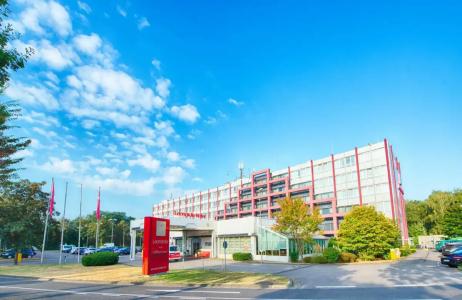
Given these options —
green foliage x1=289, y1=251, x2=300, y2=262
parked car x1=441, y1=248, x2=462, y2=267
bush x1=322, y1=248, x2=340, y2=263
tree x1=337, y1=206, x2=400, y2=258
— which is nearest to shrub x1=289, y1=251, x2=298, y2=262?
green foliage x1=289, y1=251, x2=300, y2=262

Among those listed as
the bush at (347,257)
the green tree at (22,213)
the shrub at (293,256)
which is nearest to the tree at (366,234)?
the bush at (347,257)

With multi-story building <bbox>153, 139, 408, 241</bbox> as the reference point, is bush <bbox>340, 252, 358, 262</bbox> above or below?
below

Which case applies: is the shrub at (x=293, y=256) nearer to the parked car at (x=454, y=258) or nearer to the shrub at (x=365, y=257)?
the shrub at (x=365, y=257)

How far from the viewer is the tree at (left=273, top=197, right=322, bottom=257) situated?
35.4m

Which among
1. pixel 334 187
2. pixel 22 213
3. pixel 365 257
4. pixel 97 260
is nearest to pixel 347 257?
pixel 365 257

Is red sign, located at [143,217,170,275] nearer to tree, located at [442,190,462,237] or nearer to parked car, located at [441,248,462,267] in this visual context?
parked car, located at [441,248,462,267]

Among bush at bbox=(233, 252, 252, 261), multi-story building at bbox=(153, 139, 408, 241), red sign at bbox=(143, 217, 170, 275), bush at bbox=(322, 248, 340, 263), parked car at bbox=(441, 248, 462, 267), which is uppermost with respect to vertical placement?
multi-story building at bbox=(153, 139, 408, 241)

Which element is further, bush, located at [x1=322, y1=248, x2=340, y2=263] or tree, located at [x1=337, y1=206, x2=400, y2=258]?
tree, located at [x1=337, y1=206, x2=400, y2=258]

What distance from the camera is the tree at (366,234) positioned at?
3475cm

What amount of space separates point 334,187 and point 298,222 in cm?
3457

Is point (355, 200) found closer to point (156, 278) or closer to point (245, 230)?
point (245, 230)

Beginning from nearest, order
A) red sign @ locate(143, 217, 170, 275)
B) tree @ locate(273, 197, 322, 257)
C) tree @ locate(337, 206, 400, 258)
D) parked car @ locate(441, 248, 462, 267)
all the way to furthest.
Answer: red sign @ locate(143, 217, 170, 275) → parked car @ locate(441, 248, 462, 267) → tree @ locate(337, 206, 400, 258) → tree @ locate(273, 197, 322, 257)

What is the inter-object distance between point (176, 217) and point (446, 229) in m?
52.4

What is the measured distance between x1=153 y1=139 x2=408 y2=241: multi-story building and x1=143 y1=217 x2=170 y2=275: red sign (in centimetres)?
2206
